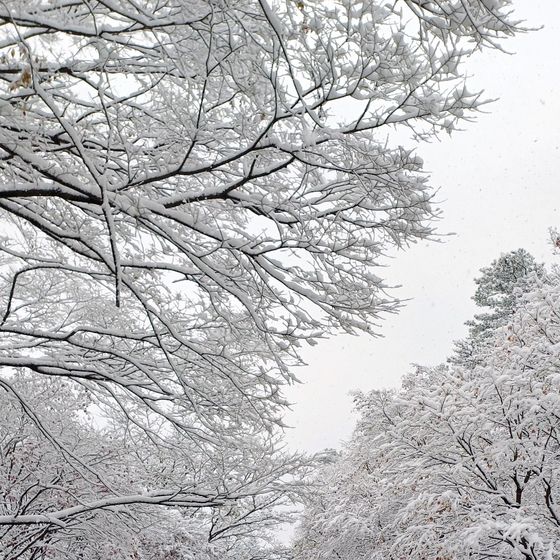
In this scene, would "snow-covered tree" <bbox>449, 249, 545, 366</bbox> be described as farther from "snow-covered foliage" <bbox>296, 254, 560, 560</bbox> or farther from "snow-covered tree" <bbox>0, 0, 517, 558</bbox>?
"snow-covered tree" <bbox>0, 0, 517, 558</bbox>

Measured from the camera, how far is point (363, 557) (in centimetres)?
1356

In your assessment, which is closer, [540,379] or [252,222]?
[252,222]

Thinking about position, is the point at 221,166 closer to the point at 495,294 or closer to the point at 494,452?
the point at 494,452

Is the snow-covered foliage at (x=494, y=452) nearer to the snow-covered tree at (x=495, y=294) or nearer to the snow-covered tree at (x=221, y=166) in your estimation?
the snow-covered tree at (x=221, y=166)

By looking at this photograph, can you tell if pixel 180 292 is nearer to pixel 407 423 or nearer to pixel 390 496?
pixel 407 423

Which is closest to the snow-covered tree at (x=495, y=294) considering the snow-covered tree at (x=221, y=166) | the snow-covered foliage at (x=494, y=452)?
the snow-covered foliage at (x=494, y=452)

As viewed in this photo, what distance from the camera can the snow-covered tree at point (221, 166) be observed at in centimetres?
292

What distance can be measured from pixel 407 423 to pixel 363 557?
25.4 feet

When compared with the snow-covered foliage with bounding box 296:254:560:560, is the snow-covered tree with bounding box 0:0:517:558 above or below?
above

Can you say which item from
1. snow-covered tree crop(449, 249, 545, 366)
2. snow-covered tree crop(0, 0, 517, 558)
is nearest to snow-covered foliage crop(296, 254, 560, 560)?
snow-covered tree crop(0, 0, 517, 558)

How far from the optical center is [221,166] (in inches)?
153

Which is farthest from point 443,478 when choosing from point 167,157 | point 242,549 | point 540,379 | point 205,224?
point 242,549

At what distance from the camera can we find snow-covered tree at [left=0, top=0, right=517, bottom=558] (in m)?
2.92

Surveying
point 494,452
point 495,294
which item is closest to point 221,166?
point 494,452
